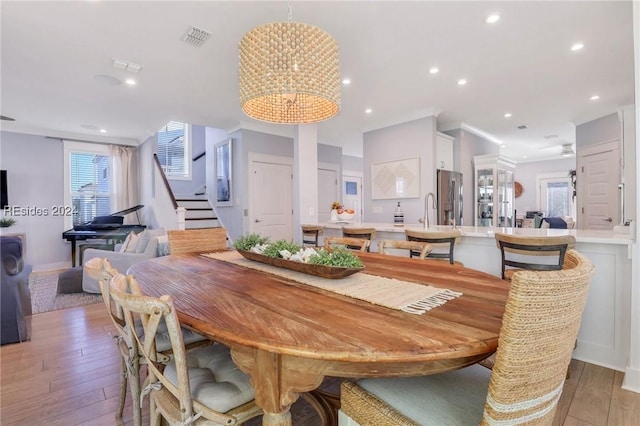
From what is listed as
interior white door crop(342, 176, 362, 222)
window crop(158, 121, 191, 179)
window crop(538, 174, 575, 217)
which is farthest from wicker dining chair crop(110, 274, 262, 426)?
window crop(538, 174, 575, 217)

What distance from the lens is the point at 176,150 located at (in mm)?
7652

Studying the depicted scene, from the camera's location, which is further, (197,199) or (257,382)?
(197,199)

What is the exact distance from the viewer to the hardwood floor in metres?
1.58

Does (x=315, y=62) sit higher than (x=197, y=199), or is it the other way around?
(x=315, y=62)

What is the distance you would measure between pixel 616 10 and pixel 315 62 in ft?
8.23

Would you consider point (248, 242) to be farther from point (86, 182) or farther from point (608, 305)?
point (86, 182)

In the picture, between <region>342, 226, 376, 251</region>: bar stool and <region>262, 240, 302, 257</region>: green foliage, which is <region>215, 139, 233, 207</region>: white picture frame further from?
<region>262, 240, 302, 257</region>: green foliage

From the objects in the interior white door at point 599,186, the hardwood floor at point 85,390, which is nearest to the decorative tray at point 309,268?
the hardwood floor at point 85,390

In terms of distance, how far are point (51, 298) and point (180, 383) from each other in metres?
4.10

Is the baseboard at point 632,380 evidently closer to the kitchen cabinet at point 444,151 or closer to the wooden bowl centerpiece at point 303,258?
the wooden bowl centerpiece at point 303,258

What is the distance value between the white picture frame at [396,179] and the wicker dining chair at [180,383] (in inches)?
169

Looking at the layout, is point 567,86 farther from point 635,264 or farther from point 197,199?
point 197,199

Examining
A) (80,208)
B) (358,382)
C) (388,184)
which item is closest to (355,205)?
(388,184)

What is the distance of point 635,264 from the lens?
5.94 feet
